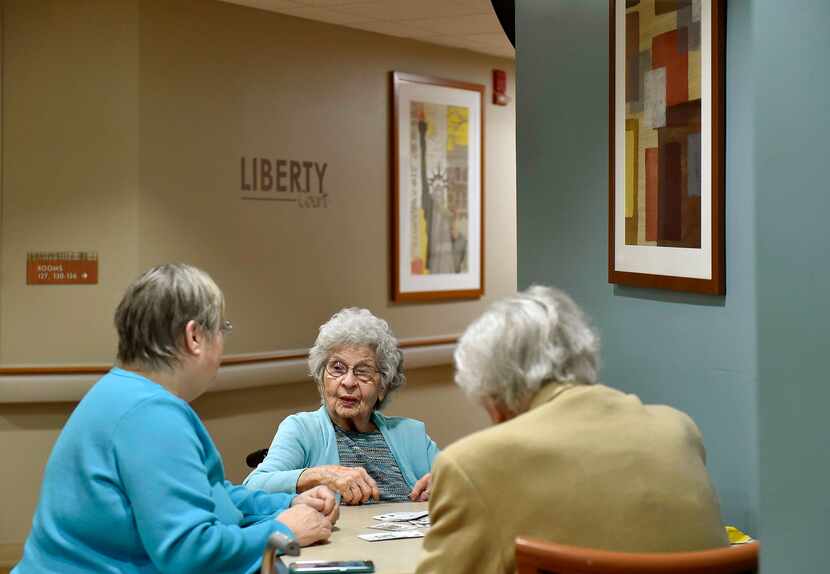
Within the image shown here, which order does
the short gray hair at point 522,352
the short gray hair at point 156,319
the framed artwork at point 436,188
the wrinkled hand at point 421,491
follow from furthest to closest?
the framed artwork at point 436,188 < the wrinkled hand at point 421,491 < the short gray hair at point 156,319 < the short gray hair at point 522,352

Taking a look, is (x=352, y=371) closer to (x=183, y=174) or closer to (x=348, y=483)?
(x=348, y=483)

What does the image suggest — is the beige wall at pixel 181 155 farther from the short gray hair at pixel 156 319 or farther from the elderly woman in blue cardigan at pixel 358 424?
the short gray hair at pixel 156 319

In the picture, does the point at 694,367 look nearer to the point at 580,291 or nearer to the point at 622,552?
A: the point at 580,291

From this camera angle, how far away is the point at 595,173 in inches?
122

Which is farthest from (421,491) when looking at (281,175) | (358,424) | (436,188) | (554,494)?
(436,188)

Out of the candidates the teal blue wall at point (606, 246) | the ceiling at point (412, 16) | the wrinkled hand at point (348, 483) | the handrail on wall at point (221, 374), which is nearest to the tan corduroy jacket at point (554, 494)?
the teal blue wall at point (606, 246)

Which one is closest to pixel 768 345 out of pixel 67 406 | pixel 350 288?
pixel 67 406

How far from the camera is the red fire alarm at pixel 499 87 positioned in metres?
7.18

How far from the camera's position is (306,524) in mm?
2529

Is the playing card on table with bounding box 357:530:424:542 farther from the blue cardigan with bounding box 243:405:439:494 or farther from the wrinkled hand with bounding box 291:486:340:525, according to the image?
the blue cardigan with bounding box 243:405:439:494

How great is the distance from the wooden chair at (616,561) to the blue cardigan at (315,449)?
1329mm

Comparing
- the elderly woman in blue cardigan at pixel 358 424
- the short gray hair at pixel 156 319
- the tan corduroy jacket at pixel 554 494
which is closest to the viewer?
the tan corduroy jacket at pixel 554 494

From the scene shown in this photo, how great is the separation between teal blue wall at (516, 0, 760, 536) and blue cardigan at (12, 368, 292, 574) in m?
1.23

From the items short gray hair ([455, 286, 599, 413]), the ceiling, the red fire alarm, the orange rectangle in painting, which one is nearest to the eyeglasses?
short gray hair ([455, 286, 599, 413])
